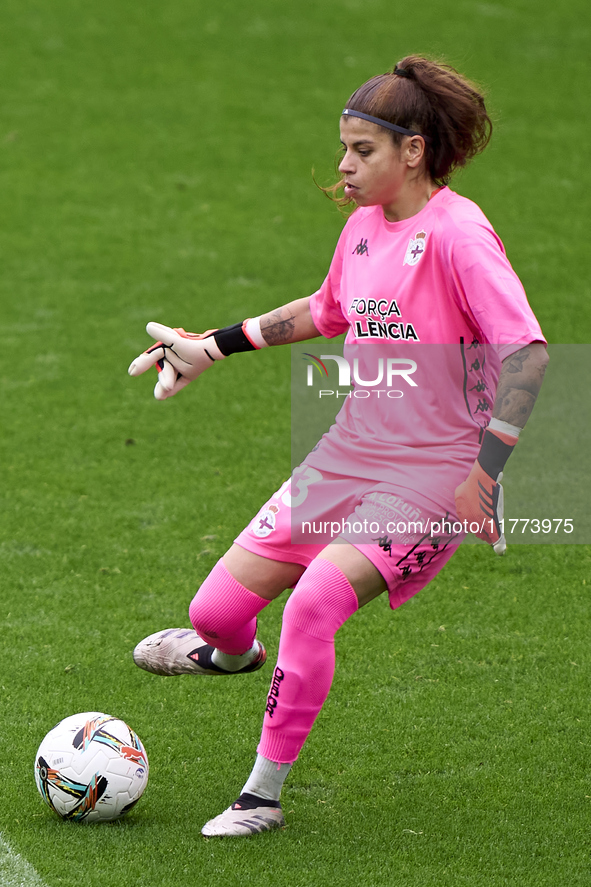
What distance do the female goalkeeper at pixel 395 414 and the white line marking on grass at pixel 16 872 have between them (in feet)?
1.79

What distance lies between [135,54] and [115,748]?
41.0ft

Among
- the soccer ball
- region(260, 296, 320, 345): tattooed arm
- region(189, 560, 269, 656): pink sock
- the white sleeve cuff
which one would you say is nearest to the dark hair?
region(260, 296, 320, 345): tattooed arm

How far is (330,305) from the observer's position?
3.99m

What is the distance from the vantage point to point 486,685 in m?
4.77

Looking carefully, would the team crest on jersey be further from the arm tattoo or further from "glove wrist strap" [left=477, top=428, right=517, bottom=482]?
the arm tattoo

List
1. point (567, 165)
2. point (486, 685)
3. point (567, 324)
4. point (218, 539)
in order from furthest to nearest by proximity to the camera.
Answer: point (567, 165), point (567, 324), point (218, 539), point (486, 685)

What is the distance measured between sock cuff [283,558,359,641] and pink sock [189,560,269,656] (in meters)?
0.31

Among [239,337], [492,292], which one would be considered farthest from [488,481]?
[239,337]

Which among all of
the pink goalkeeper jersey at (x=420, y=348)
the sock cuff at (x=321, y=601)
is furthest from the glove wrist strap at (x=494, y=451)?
the sock cuff at (x=321, y=601)

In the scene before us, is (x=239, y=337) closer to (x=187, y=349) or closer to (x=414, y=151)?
(x=187, y=349)

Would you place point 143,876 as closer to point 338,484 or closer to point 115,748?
point 115,748

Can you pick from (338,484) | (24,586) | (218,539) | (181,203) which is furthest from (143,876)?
(181,203)

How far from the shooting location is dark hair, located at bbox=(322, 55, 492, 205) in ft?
11.6

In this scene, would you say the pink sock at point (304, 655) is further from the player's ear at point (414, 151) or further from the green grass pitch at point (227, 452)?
the player's ear at point (414, 151)
